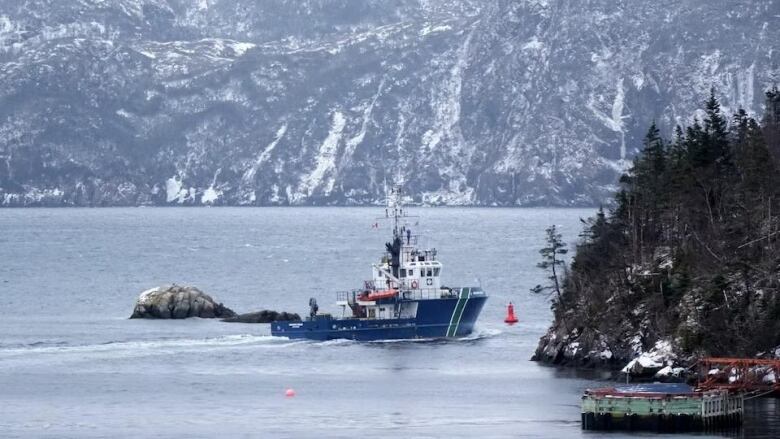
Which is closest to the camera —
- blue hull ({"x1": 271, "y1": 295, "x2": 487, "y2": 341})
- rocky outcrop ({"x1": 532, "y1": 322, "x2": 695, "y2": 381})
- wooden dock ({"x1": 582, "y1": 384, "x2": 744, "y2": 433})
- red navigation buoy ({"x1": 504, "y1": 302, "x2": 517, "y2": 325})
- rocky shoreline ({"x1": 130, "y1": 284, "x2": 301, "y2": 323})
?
wooden dock ({"x1": 582, "y1": 384, "x2": 744, "y2": 433})

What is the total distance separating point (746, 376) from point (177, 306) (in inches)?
2473

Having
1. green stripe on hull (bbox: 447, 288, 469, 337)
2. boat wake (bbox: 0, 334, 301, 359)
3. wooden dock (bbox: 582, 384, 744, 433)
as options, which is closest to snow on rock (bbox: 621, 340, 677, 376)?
wooden dock (bbox: 582, 384, 744, 433)

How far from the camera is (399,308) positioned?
13050 cm

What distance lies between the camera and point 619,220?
406 ft

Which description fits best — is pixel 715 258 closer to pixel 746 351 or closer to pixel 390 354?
pixel 746 351

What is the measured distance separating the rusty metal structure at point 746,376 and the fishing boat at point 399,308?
37.0m

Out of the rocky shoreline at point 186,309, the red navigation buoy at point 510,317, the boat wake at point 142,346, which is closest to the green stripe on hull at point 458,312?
the boat wake at point 142,346

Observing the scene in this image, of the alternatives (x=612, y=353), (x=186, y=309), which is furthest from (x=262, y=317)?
(x=612, y=353)

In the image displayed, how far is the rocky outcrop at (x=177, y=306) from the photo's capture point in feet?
488

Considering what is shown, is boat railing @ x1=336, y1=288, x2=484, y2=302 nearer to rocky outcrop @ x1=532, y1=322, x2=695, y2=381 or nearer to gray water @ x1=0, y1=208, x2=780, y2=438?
gray water @ x1=0, y1=208, x2=780, y2=438

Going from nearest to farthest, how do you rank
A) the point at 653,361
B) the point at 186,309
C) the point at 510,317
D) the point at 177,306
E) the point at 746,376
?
1. the point at 746,376
2. the point at 653,361
3. the point at 510,317
4. the point at 186,309
5. the point at 177,306

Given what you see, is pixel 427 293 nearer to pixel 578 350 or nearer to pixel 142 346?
pixel 142 346

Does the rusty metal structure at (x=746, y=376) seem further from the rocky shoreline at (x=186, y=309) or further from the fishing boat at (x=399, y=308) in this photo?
the rocky shoreline at (x=186, y=309)

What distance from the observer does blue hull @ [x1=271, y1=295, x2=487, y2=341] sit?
12962cm
